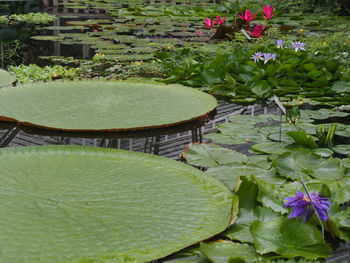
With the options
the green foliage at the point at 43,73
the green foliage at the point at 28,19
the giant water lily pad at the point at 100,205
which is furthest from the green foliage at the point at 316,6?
the giant water lily pad at the point at 100,205

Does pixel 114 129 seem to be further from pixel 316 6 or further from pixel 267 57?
pixel 316 6

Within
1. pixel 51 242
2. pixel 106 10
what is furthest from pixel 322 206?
pixel 106 10

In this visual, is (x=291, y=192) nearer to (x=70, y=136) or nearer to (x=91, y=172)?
(x=91, y=172)

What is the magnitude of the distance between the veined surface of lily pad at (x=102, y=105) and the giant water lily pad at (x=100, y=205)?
36 cm

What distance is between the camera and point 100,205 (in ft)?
5.08

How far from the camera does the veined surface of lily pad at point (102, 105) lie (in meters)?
2.33

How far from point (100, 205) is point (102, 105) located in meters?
1.12

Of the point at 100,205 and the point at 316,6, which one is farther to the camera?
the point at 316,6

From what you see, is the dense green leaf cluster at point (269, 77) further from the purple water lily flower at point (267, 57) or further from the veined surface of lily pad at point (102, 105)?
the veined surface of lily pad at point (102, 105)

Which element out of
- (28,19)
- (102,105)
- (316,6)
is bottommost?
(102,105)

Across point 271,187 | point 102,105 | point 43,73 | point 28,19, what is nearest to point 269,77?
point 102,105

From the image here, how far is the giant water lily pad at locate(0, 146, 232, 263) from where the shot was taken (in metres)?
1.33

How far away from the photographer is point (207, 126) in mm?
2566

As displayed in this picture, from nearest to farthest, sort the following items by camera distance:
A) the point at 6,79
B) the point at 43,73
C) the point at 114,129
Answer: the point at 114,129, the point at 6,79, the point at 43,73
